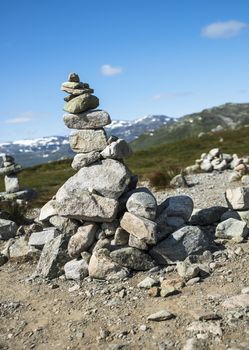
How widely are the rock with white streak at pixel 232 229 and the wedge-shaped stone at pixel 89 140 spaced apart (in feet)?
15.5

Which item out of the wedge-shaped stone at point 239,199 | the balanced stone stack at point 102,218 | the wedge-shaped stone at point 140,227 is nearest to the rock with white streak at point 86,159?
the balanced stone stack at point 102,218

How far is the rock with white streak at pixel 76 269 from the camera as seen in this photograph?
12281 millimetres

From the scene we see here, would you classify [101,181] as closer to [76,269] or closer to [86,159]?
[86,159]

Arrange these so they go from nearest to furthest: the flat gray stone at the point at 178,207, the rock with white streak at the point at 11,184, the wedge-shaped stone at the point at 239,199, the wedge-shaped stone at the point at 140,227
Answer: the wedge-shaped stone at the point at 140,227 < the flat gray stone at the point at 178,207 < the wedge-shaped stone at the point at 239,199 < the rock with white streak at the point at 11,184

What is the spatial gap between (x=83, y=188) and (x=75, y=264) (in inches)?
94.3

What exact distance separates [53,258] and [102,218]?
193 cm

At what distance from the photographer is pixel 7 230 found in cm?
1758

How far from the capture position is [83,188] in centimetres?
1343

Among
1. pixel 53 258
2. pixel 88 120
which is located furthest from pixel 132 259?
pixel 88 120

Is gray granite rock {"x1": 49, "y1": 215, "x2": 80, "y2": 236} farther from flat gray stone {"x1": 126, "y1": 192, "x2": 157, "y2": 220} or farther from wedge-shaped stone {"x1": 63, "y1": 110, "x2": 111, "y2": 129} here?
wedge-shaped stone {"x1": 63, "y1": 110, "x2": 111, "y2": 129}

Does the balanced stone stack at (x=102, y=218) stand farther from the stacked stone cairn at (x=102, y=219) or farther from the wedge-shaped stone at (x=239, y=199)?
the wedge-shaped stone at (x=239, y=199)

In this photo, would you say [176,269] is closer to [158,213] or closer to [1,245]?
[158,213]

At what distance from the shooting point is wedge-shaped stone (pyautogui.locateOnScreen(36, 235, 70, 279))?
12.8m

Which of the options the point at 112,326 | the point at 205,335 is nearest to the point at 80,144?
the point at 112,326
